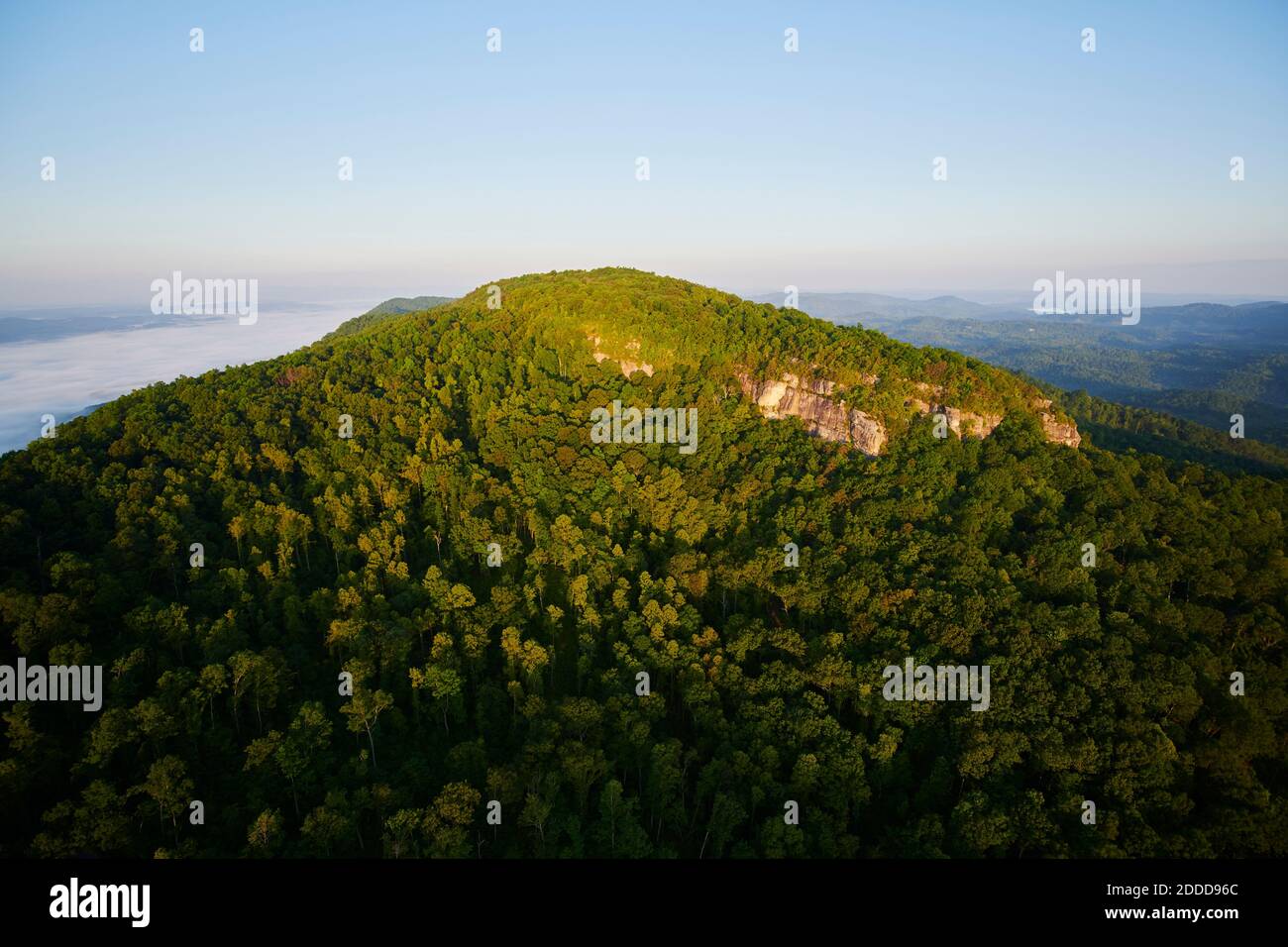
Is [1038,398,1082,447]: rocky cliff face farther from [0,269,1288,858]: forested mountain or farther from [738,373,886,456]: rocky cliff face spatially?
[738,373,886,456]: rocky cliff face

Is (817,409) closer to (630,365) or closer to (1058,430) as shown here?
(630,365)

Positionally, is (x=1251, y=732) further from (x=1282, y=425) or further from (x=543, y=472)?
(x=1282, y=425)

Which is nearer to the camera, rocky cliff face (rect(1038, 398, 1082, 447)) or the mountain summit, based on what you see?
rocky cliff face (rect(1038, 398, 1082, 447))

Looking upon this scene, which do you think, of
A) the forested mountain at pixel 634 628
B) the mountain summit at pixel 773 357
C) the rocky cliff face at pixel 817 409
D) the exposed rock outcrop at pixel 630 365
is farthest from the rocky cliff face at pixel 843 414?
the exposed rock outcrop at pixel 630 365

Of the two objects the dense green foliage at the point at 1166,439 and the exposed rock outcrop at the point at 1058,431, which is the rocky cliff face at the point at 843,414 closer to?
the exposed rock outcrop at the point at 1058,431

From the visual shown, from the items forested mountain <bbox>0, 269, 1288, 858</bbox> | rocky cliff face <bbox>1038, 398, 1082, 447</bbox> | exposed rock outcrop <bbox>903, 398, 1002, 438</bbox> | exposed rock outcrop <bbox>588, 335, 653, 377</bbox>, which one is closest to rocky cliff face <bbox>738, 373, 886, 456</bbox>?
forested mountain <bbox>0, 269, 1288, 858</bbox>
